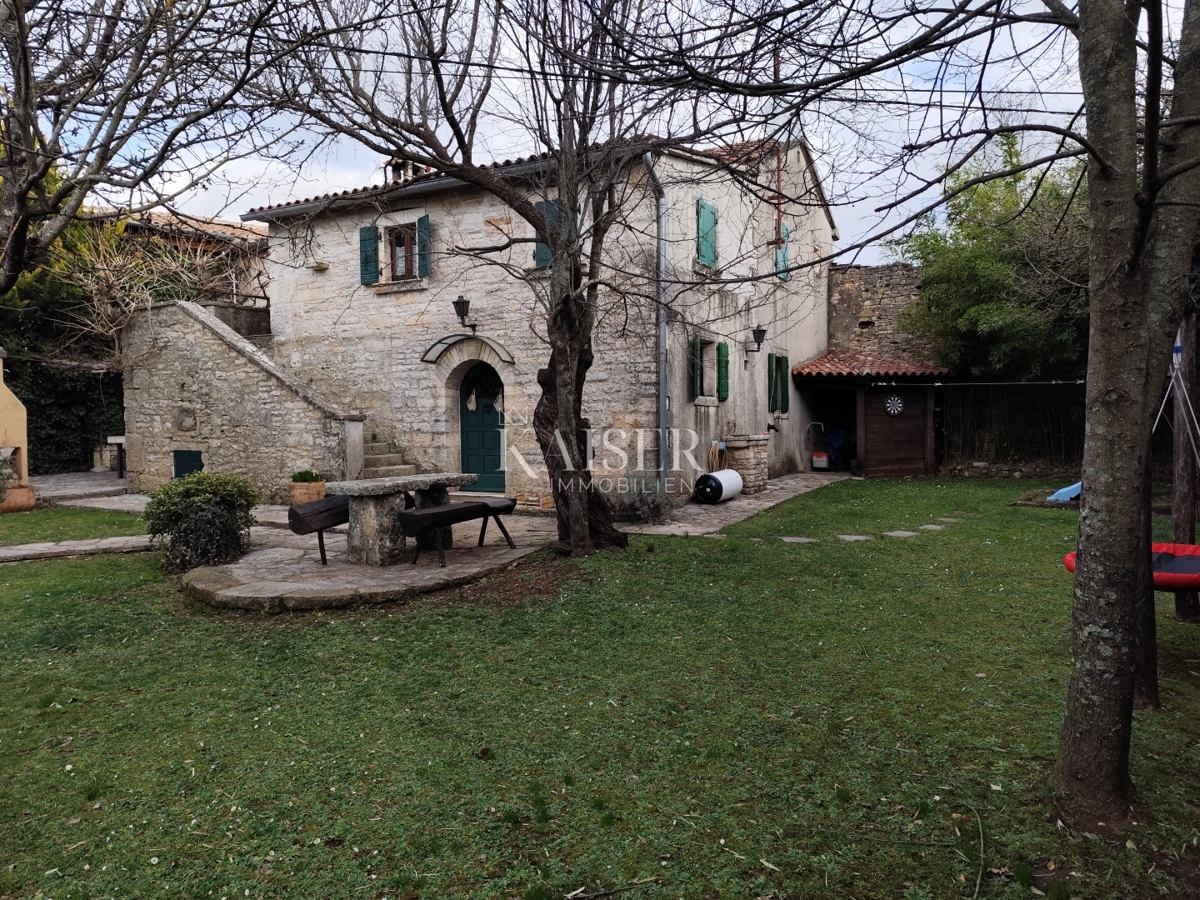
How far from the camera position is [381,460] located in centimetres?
1169

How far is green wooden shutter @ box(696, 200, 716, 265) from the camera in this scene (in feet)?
35.6

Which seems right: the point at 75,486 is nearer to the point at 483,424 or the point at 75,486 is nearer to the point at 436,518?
the point at 483,424

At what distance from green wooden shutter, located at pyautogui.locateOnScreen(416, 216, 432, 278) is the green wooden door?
1.66 meters

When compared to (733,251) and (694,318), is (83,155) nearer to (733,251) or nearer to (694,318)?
(694,318)

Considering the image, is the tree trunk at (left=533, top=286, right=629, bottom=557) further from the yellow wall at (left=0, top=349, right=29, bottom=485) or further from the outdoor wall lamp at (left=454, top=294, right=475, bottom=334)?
the yellow wall at (left=0, top=349, right=29, bottom=485)

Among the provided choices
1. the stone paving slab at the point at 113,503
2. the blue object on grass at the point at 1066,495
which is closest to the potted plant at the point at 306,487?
the stone paving slab at the point at 113,503

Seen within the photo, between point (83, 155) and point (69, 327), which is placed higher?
point (69, 327)

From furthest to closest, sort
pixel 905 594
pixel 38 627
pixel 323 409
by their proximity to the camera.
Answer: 1. pixel 323 409
2. pixel 905 594
3. pixel 38 627

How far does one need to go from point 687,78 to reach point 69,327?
643 inches

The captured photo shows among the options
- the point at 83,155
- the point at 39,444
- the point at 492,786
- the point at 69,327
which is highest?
the point at 69,327

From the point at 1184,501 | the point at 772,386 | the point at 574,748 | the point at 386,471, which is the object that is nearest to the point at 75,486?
the point at 386,471

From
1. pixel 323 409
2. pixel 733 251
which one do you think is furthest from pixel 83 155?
pixel 733 251

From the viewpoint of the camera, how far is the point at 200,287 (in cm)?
1623

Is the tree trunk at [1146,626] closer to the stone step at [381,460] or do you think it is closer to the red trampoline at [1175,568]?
the red trampoline at [1175,568]
